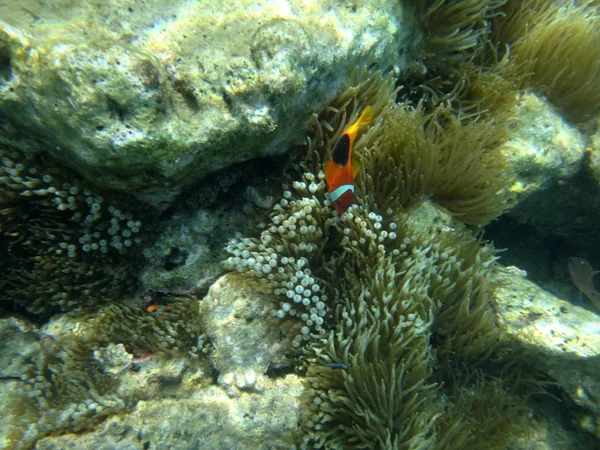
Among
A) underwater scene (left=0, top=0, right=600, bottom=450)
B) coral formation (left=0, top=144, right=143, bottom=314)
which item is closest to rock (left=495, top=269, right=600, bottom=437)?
underwater scene (left=0, top=0, right=600, bottom=450)

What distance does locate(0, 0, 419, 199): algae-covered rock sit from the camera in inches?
74.3

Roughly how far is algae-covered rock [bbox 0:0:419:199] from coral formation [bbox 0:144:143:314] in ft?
0.76

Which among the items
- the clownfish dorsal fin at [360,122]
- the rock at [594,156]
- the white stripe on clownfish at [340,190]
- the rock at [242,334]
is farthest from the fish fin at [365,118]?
the rock at [594,156]

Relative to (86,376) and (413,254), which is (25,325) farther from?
(413,254)

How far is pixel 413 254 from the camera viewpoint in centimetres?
280

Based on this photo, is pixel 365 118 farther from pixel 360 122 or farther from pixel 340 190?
pixel 340 190

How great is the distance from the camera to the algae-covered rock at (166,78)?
6.19 ft

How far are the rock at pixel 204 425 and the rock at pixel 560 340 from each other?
2.00 meters

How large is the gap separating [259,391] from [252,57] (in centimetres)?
221

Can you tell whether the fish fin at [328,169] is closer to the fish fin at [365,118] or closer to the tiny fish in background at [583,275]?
the fish fin at [365,118]

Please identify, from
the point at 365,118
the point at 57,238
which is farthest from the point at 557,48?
the point at 57,238

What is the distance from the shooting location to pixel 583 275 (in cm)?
461

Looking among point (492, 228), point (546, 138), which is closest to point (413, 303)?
point (546, 138)

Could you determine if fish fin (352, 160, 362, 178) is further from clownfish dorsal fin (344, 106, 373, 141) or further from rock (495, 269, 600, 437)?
rock (495, 269, 600, 437)
